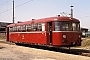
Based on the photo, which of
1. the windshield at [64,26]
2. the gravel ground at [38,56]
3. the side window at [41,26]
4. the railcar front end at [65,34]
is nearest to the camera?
the gravel ground at [38,56]

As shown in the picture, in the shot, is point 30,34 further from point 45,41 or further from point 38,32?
point 45,41

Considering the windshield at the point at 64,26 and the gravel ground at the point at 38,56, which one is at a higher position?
the windshield at the point at 64,26

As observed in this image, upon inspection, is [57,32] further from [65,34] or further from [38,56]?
[38,56]

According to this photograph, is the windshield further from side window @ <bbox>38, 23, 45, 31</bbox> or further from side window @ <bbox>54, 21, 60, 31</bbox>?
side window @ <bbox>38, 23, 45, 31</bbox>

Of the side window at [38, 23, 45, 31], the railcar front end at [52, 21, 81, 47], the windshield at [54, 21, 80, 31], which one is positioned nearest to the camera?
the railcar front end at [52, 21, 81, 47]

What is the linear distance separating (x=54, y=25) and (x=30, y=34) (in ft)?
16.3

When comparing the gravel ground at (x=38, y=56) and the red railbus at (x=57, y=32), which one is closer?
the gravel ground at (x=38, y=56)

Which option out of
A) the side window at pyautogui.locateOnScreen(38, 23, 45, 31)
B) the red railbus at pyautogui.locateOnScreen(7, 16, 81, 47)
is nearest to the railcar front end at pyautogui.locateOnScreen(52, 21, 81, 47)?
the red railbus at pyautogui.locateOnScreen(7, 16, 81, 47)

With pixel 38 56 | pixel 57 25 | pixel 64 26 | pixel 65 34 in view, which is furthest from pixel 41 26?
pixel 38 56

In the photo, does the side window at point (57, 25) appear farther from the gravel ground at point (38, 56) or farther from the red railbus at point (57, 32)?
the gravel ground at point (38, 56)

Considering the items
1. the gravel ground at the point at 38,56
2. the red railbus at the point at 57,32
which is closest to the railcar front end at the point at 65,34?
the red railbus at the point at 57,32

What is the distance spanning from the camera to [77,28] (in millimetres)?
17859

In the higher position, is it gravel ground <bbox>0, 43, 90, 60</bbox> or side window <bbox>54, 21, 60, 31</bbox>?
side window <bbox>54, 21, 60, 31</bbox>

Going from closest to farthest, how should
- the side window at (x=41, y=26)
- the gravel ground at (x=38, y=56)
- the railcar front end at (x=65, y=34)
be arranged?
1. the gravel ground at (x=38, y=56)
2. the railcar front end at (x=65, y=34)
3. the side window at (x=41, y=26)
